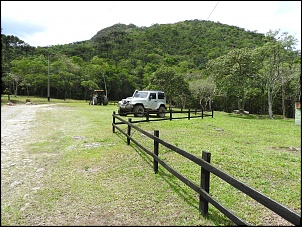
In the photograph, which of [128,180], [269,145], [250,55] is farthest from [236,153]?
[250,55]

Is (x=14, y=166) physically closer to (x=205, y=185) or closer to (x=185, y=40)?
(x=205, y=185)

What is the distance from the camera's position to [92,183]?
262 cm

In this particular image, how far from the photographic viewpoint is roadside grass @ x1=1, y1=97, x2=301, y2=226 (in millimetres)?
1242

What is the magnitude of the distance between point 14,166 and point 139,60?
3.21m

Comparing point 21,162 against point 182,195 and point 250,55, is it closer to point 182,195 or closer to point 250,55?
point 182,195

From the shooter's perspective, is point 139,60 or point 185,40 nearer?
point 139,60

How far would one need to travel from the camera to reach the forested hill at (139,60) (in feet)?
5.94

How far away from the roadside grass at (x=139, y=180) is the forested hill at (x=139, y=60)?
34cm

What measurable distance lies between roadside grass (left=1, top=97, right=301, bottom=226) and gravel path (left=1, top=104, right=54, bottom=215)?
4cm

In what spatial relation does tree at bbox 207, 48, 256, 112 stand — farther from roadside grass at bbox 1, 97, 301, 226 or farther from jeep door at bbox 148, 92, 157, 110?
roadside grass at bbox 1, 97, 301, 226

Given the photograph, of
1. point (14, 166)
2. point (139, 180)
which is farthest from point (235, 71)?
point (14, 166)

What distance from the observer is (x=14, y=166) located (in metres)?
1.04

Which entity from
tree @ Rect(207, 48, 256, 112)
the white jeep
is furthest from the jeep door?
tree @ Rect(207, 48, 256, 112)

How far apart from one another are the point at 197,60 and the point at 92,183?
505 cm
